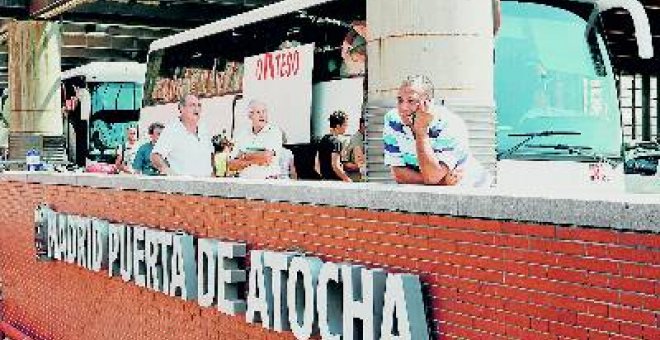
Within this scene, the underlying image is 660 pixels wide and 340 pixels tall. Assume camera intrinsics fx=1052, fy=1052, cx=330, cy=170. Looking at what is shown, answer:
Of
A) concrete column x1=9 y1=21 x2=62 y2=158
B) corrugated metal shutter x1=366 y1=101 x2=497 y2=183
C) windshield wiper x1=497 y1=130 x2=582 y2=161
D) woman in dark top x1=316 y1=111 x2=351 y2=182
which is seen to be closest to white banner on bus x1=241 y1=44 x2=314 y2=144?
woman in dark top x1=316 y1=111 x2=351 y2=182

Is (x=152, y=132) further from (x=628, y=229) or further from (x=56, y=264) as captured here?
(x=628, y=229)

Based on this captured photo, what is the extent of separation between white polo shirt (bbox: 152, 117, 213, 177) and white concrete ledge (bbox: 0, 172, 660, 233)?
121 cm

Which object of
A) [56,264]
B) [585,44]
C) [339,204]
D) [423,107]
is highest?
[585,44]

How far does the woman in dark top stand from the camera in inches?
475

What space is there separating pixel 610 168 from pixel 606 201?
6204mm

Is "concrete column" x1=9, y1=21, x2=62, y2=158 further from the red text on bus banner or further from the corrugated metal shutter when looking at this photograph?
the corrugated metal shutter

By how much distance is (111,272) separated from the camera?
998cm

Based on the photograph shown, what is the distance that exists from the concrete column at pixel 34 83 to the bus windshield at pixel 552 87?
2182 centimetres

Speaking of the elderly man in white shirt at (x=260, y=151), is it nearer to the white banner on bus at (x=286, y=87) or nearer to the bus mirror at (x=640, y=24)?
the white banner on bus at (x=286, y=87)

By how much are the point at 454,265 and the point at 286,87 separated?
9385 millimetres

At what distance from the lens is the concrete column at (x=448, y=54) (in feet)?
27.8

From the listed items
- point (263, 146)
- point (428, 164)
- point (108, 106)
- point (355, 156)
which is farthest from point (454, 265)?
point (108, 106)

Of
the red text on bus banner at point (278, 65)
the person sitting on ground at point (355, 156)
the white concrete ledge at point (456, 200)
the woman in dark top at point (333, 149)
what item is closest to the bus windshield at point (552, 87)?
the person sitting on ground at point (355, 156)

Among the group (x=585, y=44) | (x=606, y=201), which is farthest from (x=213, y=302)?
(x=585, y=44)
